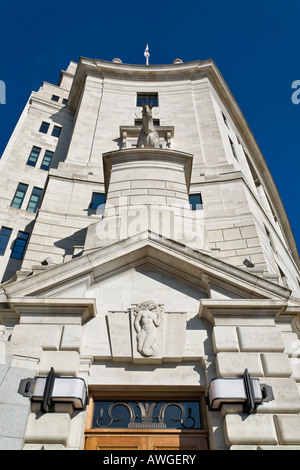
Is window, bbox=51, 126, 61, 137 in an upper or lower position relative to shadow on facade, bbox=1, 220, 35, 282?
upper

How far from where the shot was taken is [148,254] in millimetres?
11797

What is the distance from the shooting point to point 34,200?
29.1 meters

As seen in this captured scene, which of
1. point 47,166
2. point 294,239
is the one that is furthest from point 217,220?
point 294,239

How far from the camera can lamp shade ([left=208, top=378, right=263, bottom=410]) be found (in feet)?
27.5

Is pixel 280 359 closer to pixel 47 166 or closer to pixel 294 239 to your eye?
pixel 47 166

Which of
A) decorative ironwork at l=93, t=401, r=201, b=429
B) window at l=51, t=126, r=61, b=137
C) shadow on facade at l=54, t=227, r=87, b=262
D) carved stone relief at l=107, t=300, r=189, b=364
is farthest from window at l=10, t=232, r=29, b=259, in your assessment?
decorative ironwork at l=93, t=401, r=201, b=429

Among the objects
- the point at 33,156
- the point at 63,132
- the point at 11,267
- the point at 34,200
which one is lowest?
the point at 11,267

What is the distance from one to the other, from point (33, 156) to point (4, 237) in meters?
10.2

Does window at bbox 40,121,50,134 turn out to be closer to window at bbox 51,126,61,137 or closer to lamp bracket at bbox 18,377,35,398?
window at bbox 51,126,61,137

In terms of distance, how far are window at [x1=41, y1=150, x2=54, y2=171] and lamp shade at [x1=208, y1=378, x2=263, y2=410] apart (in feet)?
88.6

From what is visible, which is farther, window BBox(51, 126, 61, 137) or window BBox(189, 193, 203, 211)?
window BBox(51, 126, 61, 137)

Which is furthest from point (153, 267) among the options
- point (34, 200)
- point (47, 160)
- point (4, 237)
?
point (47, 160)

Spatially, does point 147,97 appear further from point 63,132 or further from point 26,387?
point 26,387
